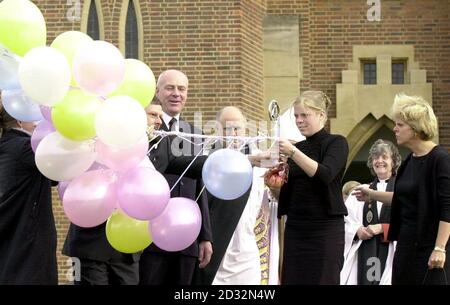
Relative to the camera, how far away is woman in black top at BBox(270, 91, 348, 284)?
28.6 feet

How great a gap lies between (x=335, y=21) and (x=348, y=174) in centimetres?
385

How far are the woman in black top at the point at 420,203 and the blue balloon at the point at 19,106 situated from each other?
2534mm

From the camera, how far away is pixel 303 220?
8.75 m

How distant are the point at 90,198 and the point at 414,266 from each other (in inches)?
90.4

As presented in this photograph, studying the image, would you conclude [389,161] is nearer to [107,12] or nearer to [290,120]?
[290,120]

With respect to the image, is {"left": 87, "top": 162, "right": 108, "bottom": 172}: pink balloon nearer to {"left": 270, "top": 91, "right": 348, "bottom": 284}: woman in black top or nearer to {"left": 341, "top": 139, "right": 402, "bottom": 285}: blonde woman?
{"left": 270, "top": 91, "right": 348, "bottom": 284}: woman in black top

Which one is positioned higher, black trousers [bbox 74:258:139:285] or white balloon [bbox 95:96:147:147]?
white balloon [bbox 95:96:147:147]

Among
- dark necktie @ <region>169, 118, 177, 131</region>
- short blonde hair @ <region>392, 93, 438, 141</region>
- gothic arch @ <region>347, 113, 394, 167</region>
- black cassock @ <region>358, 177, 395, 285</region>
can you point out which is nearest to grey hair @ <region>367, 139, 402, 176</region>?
black cassock @ <region>358, 177, 395, 285</region>

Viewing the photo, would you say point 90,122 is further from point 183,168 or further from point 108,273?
point 108,273

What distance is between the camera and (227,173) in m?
8.05

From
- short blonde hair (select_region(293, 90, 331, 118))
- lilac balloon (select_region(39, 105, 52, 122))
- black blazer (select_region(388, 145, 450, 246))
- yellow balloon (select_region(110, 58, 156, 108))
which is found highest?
yellow balloon (select_region(110, 58, 156, 108))

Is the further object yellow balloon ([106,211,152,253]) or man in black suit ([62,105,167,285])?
man in black suit ([62,105,167,285])

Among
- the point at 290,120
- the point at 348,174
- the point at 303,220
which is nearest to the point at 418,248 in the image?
the point at 303,220

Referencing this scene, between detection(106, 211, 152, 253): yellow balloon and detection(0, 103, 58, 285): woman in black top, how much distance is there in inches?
19.0
